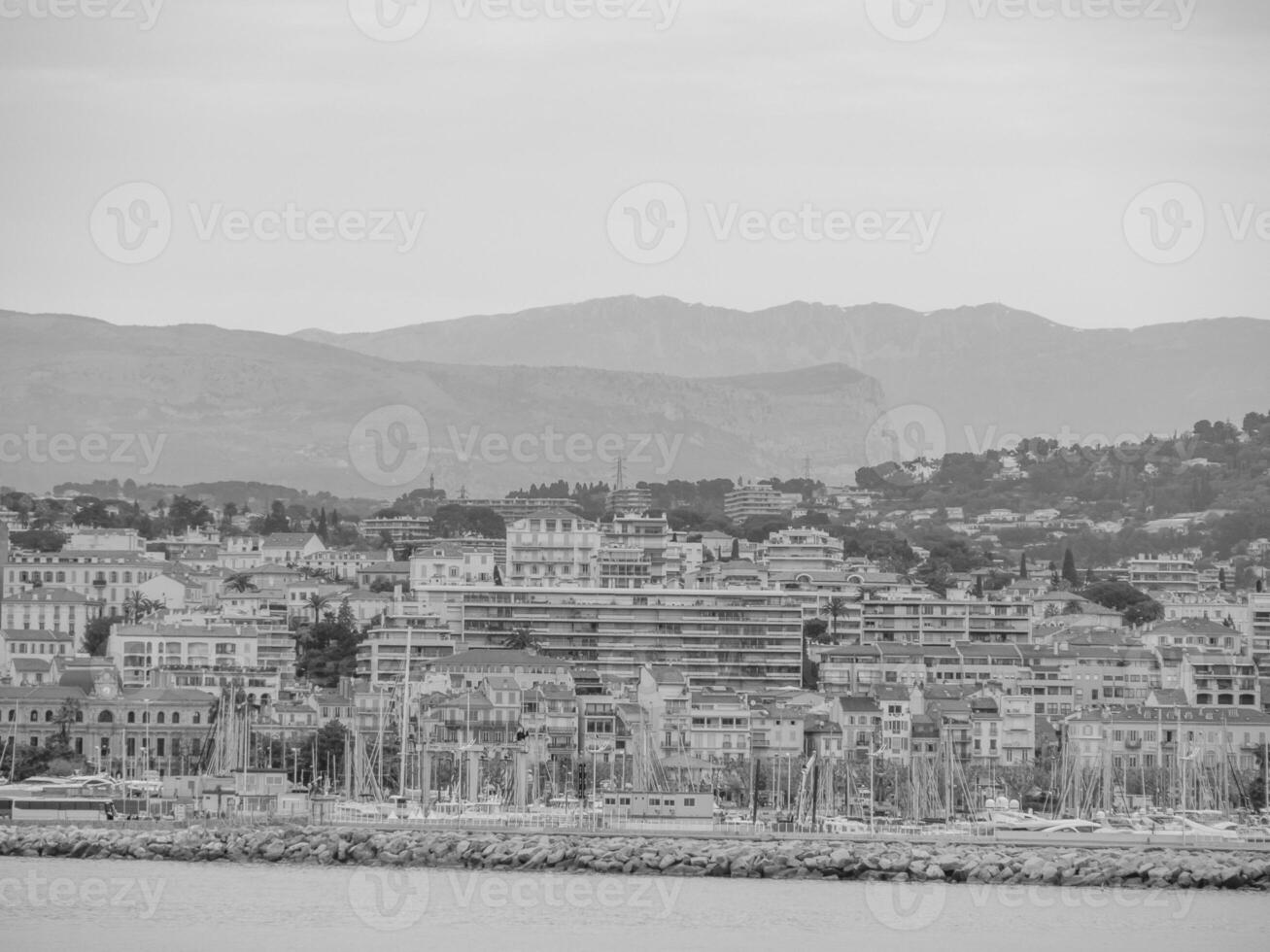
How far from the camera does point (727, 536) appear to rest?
10556cm

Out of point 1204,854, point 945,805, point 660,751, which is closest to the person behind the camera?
point 1204,854

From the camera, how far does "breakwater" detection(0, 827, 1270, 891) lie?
152 feet

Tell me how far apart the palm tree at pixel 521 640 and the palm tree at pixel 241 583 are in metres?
15.5

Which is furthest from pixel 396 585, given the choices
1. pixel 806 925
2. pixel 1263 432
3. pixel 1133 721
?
pixel 1263 432

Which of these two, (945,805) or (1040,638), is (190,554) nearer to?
(1040,638)

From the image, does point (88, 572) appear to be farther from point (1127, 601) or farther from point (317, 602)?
point (1127, 601)

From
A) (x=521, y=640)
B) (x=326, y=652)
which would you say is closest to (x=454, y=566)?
(x=326, y=652)

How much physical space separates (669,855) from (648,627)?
29.3 metres

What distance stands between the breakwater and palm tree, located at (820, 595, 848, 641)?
31760 millimetres

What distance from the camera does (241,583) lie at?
90.0 m

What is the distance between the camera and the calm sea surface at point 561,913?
3897cm

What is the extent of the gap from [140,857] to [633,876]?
803cm

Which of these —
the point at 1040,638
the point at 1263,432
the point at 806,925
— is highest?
the point at 1263,432

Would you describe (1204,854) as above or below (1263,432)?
below
